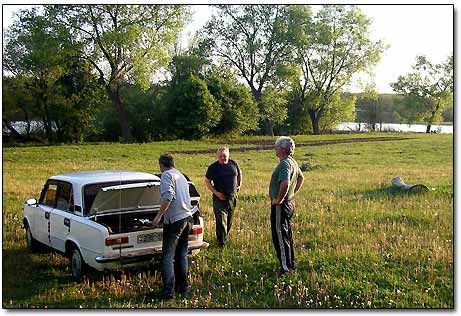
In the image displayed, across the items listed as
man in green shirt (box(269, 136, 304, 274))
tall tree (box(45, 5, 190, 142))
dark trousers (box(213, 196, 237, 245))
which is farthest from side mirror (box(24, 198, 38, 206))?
man in green shirt (box(269, 136, 304, 274))

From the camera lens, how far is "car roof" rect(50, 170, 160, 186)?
5020 millimetres

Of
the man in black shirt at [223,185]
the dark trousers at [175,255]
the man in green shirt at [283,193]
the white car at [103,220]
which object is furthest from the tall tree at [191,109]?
the dark trousers at [175,255]

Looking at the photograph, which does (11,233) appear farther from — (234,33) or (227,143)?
(234,33)

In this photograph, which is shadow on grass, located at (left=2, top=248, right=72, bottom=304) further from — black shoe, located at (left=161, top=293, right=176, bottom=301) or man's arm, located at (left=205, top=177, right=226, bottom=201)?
man's arm, located at (left=205, top=177, right=226, bottom=201)

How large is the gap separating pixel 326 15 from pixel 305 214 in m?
2.16

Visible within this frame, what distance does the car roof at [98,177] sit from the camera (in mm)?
5020

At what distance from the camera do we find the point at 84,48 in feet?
18.9

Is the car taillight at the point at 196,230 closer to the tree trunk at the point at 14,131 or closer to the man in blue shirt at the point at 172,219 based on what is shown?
the man in blue shirt at the point at 172,219

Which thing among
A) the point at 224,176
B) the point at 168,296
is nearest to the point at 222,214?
the point at 224,176

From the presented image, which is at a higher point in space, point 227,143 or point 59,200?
point 227,143

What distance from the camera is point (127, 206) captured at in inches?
198

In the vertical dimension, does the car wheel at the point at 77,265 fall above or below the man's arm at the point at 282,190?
below

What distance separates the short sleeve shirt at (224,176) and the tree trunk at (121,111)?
3.39ft

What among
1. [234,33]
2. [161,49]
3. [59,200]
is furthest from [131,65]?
[59,200]
